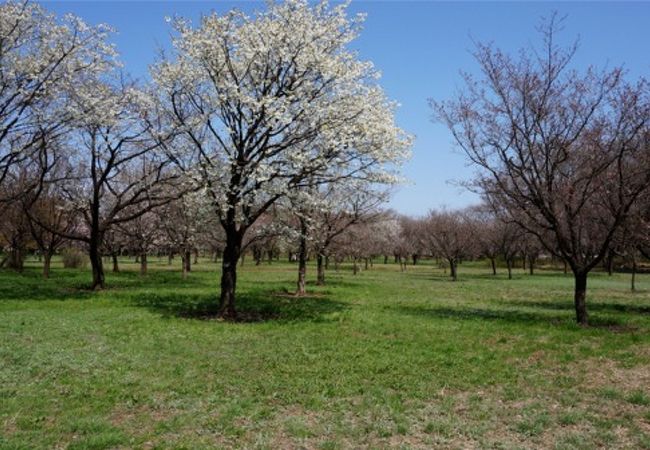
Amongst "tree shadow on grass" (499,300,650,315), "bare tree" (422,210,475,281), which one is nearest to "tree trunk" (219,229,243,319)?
"tree shadow on grass" (499,300,650,315)

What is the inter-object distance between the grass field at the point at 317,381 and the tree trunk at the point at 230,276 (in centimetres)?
75

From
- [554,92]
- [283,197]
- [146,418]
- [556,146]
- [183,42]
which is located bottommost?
[146,418]

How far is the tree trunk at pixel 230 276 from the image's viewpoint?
17.4 m

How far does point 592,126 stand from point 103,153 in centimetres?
2052

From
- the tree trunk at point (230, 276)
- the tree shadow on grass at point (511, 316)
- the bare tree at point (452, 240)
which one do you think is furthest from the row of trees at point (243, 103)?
the bare tree at point (452, 240)

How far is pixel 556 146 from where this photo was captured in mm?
17656

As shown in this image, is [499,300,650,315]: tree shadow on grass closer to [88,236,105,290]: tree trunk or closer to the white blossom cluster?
the white blossom cluster

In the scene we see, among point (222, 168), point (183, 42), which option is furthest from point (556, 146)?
point (183, 42)

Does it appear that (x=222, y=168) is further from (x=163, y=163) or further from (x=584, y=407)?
(x=584, y=407)

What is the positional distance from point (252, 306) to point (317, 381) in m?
10.9

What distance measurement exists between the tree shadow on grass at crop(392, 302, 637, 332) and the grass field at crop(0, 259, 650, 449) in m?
0.20

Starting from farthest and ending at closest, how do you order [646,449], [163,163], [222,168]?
[163,163]
[222,168]
[646,449]

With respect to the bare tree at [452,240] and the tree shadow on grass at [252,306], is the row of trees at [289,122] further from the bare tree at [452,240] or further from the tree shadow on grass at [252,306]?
the bare tree at [452,240]

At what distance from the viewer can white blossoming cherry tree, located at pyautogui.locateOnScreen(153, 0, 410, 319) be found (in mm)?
16531
